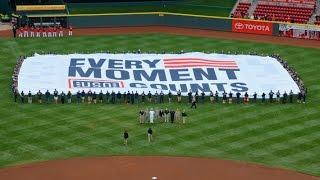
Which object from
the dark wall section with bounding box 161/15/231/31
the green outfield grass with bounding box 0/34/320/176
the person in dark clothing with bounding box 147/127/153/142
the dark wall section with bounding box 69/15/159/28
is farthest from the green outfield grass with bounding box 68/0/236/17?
the person in dark clothing with bounding box 147/127/153/142

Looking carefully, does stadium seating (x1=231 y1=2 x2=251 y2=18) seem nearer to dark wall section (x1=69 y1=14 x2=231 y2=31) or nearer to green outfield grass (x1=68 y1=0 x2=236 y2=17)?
green outfield grass (x1=68 y1=0 x2=236 y2=17)

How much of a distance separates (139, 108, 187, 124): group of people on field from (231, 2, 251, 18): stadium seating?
30.7 meters

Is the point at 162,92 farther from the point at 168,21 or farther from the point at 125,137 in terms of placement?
the point at 168,21

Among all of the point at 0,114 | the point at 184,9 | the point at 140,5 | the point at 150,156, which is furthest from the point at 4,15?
the point at 150,156

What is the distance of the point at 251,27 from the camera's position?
6856 centimetres

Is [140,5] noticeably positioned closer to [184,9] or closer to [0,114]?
[184,9]

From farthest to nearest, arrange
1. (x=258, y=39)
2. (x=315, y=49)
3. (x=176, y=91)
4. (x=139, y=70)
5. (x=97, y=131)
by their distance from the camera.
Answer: (x=258, y=39) < (x=315, y=49) < (x=139, y=70) < (x=176, y=91) < (x=97, y=131)

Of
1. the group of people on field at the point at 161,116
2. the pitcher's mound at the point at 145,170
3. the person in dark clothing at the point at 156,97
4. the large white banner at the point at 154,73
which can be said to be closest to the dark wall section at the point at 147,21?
the large white banner at the point at 154,73

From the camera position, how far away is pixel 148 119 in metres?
42.1

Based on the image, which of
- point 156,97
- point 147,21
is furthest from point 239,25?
point 156,97

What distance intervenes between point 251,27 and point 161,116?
29092mm

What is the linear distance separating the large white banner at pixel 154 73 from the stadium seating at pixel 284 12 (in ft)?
50.5

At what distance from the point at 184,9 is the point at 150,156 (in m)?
39.9

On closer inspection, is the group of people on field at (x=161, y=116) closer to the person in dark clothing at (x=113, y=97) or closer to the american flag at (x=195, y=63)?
the person in dark clothing at (x=113, y=97)
